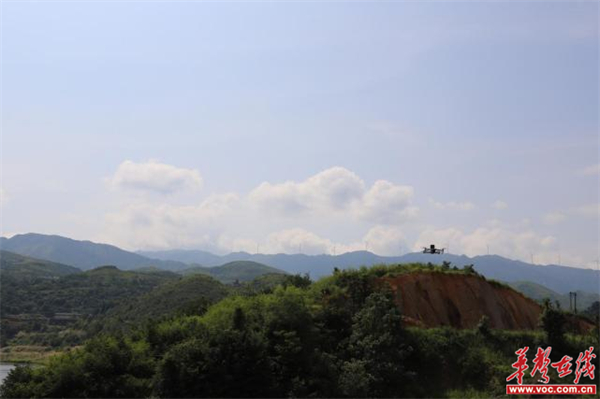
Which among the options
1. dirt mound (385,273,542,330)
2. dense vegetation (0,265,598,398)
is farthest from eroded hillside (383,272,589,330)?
dense vegetation (0,265,598,398)

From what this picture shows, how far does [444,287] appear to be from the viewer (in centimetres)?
3903

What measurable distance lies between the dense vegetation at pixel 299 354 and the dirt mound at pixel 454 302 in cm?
220

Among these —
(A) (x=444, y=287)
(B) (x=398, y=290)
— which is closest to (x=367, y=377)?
(B) (x=398, y=290)

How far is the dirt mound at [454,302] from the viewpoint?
3728 cm

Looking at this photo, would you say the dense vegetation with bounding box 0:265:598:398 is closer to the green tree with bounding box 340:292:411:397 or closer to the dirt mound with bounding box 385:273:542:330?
the green tree with bounding box 340:292:411:397

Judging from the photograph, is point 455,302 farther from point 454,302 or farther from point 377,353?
point 377,353

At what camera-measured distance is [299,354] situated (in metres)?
29.8

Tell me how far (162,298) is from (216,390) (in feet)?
265

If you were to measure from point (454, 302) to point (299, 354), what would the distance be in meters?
14.3

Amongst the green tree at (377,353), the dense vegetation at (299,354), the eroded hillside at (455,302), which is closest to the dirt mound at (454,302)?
the eroded hillside at (455,302)

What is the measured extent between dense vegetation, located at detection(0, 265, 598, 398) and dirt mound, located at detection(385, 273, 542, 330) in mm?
2197

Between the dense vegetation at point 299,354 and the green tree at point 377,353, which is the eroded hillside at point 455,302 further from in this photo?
the green tree at point 377,353

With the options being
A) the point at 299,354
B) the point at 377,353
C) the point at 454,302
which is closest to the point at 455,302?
the point at 454,302

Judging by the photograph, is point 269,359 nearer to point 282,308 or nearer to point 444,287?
point 282,308
